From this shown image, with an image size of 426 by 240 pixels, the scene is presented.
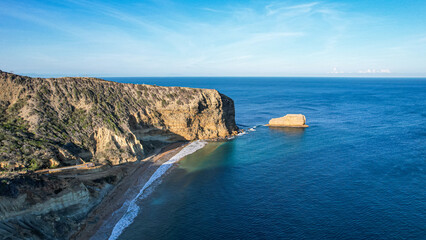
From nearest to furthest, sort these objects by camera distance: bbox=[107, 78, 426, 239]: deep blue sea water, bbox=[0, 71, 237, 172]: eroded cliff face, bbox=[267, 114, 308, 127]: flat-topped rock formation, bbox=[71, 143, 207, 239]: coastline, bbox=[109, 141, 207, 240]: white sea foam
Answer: bbox=[107, 78, 426, 239]: deep blue sea water, bbox=[71, 143, 207, 239]: coastline, bbox=[109, 141, 207, 240]: white sea foam, bbox=[0, 71, 237, 172]: eroded cliff face, bbox=[267, 114, 308, 127]: flat-topped rock formation

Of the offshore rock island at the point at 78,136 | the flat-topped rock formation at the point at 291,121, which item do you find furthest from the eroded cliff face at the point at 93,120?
the flat-topped rock formation at the point at 291,121

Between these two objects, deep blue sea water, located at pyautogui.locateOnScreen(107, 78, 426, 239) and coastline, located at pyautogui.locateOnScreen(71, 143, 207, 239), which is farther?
coastline, located at pyautogui.locateOnScreen(71, 143, 207, 239)

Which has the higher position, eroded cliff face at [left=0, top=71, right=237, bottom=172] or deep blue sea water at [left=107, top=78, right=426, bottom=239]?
eroded cliff face at [left=0, top=71, right=237, bottom=172]

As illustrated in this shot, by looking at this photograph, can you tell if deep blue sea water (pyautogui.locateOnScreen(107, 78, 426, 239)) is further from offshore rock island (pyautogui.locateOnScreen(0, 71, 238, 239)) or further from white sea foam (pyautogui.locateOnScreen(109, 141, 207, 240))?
offshore rock island (pyautogui.locateOnScreen(0, 71, 238, 239))

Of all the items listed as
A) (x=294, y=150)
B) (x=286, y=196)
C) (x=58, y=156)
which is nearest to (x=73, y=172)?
(x=58, y=156)

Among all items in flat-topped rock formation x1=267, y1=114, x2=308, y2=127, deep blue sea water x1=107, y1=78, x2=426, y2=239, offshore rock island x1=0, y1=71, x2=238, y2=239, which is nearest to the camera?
offshore rock island x1=0, y1=71, x2=238, y2=239

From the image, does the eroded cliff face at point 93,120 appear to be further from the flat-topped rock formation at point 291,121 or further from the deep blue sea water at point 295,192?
the flat-topped rock formation at point 291,121

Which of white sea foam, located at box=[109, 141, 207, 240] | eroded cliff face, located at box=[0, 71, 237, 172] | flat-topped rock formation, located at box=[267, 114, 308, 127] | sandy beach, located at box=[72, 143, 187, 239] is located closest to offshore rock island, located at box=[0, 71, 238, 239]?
eroded cliff face, located at box=[0, 71, 237, 172]
